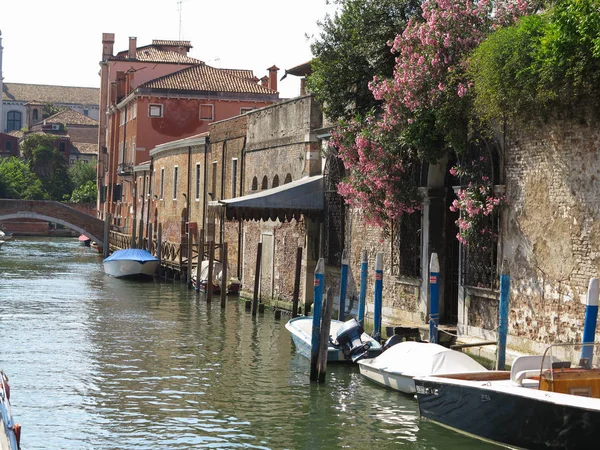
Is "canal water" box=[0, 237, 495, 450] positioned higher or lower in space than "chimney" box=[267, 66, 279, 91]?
lower

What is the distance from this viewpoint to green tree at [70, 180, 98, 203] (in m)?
63.3

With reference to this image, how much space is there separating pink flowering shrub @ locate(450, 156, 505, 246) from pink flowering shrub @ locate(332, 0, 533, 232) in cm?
8

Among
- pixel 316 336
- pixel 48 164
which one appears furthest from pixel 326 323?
pixel 48 164

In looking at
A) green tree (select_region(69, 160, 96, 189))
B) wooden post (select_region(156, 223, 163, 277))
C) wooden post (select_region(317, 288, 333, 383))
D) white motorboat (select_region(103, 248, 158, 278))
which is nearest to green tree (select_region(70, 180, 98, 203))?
green tree (select_region(69, 160, 96, 189))

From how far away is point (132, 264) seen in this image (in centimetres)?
2948

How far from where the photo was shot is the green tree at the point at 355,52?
15.6 meters

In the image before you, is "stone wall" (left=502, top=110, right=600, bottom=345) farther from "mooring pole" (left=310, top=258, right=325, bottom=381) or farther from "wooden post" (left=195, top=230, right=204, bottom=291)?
"wooden post" (left=195, top=230, right=204, bottom=291)

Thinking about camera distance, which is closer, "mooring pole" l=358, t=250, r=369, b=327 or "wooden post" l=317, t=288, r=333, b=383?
"wooden post" l=317, t=288, r=333, b=383

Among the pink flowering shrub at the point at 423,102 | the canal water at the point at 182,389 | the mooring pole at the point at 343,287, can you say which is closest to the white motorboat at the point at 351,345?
the canal water at the point at 182,389

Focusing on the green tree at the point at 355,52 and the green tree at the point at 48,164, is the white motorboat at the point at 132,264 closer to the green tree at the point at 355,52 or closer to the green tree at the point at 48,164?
the green tree at the point at 355,52

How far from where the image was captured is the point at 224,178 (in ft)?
88.1

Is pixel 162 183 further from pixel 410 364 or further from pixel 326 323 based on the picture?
pixel 410 364

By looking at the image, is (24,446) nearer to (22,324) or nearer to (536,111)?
(536,111)

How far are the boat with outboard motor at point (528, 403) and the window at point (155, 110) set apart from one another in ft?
103
